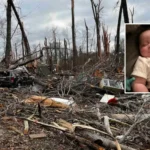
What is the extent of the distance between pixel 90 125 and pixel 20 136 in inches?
51.4

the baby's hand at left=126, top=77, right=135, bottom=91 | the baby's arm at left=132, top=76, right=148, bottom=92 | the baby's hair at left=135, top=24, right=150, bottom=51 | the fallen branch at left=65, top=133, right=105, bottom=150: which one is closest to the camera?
→ the baby's hair at left=135, top=24, right=150, bottom=51

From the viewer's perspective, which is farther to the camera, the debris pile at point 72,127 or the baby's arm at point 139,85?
the debris pile at point 72,127

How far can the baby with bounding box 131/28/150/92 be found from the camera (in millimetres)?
2797

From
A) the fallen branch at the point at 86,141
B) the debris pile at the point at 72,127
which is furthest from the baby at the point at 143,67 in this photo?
the fallen branch at the point at 86,141

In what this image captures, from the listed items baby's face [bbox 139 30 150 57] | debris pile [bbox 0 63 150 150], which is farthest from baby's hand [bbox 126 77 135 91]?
debris pile [bbox 0 63 150 150]

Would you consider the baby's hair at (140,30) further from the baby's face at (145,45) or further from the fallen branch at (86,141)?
the fallen branch at (86,141)

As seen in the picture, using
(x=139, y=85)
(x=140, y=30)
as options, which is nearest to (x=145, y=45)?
(x=140, y=30)

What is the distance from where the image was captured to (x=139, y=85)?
3.03 m

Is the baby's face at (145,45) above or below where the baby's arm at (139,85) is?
above

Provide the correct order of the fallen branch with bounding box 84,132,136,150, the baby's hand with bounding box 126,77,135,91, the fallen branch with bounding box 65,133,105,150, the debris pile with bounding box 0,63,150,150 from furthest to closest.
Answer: the debris pile with bounding box 0,63,150,150 → the fallen branch with bounding box 65,133,105,150 → the fallen branch with bounding box 84,132,136,150 → the baby's hand with bounding box 126,77,135,91

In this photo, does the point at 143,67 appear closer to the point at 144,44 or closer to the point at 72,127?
the point at 144,44

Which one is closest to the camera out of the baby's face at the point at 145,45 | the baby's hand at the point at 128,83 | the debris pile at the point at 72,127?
the baby's face at the point at 145,45

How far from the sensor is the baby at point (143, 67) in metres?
2.80

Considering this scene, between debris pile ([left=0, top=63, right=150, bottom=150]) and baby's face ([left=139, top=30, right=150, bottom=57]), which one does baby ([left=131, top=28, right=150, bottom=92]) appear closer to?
baby's face ([left=139, top=30, right=150, bottom=57])
